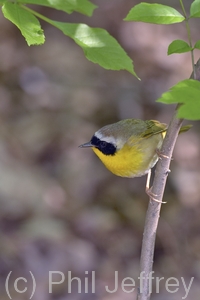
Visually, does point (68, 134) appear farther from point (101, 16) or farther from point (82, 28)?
point (82, 28)

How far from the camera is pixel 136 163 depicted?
2703 millimetres

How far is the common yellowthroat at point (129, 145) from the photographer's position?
2.70 metres

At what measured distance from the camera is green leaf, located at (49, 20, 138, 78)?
1.76 m

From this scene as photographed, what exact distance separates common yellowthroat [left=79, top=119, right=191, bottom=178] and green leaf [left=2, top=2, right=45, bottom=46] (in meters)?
1.08

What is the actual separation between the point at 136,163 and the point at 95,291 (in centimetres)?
202

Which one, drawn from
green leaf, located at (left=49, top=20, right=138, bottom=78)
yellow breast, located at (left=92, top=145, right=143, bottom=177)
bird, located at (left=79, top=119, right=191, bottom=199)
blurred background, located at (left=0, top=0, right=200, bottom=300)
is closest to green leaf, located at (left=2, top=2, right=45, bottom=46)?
green leaf, located at (left=49, top=20, right=138, bottom=78)

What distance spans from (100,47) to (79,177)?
367 centimetres

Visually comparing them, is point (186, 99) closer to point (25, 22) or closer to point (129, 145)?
point (25, 22)

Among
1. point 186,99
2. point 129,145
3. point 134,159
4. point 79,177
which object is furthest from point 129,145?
point 79,177

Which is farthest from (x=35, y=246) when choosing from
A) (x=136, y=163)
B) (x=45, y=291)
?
(x=136, y=163)

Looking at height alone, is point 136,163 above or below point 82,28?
below

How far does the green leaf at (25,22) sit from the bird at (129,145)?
1.08 meters

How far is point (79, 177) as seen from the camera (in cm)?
539

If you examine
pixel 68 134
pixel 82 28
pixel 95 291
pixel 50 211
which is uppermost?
pixel 82 28
